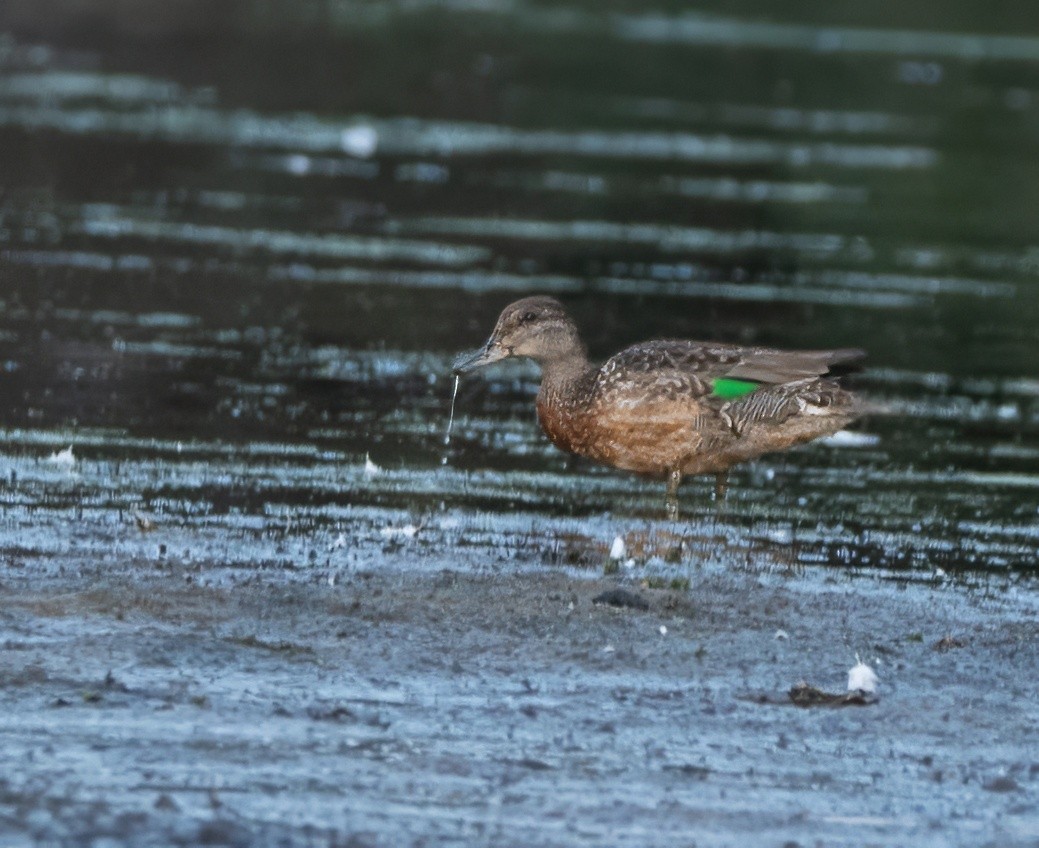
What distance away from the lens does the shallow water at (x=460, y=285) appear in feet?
27.7

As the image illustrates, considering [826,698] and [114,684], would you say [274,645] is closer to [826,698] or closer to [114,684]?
[114,684]

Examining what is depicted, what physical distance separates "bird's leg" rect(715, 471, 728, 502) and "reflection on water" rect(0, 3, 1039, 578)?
8cm

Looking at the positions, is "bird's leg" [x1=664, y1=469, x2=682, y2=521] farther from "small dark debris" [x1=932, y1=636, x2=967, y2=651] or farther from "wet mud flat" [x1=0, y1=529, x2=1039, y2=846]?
"small dark debris" [x1=932, y1=636, x2=967, y2=651]

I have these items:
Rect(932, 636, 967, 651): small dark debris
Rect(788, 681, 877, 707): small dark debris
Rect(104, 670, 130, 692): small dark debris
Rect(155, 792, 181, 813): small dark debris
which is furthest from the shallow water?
Rect(155, 792, 181, 813): small dark debris

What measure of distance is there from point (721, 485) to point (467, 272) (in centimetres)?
557

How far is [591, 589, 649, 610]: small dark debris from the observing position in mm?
7289

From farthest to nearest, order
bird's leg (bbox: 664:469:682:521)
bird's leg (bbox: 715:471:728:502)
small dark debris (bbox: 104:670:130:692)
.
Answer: bird's leg (bbox: 715:471:728:502)
bird's leg (bbox: 664:469:682:521)
small dark debris (bbox: 104:670:130:692)

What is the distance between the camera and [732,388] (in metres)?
9.47

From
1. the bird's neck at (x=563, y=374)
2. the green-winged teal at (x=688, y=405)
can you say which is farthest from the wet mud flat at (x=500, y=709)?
the bird's neck at (x=563, y=374)

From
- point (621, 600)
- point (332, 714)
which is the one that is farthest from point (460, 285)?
point (332, 714)

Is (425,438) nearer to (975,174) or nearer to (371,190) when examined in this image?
(371,190)

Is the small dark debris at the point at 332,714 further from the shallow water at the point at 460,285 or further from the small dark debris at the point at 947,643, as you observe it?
the small dark debris at the point at 947,643

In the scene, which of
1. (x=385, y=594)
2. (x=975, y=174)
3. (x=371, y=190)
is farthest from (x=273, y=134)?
(x=385, y=594)

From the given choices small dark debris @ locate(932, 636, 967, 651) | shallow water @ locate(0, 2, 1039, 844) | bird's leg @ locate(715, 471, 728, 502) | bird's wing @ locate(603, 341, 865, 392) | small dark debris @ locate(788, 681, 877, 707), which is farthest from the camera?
bird's leg @ locate(715, 471, 728, 502)
